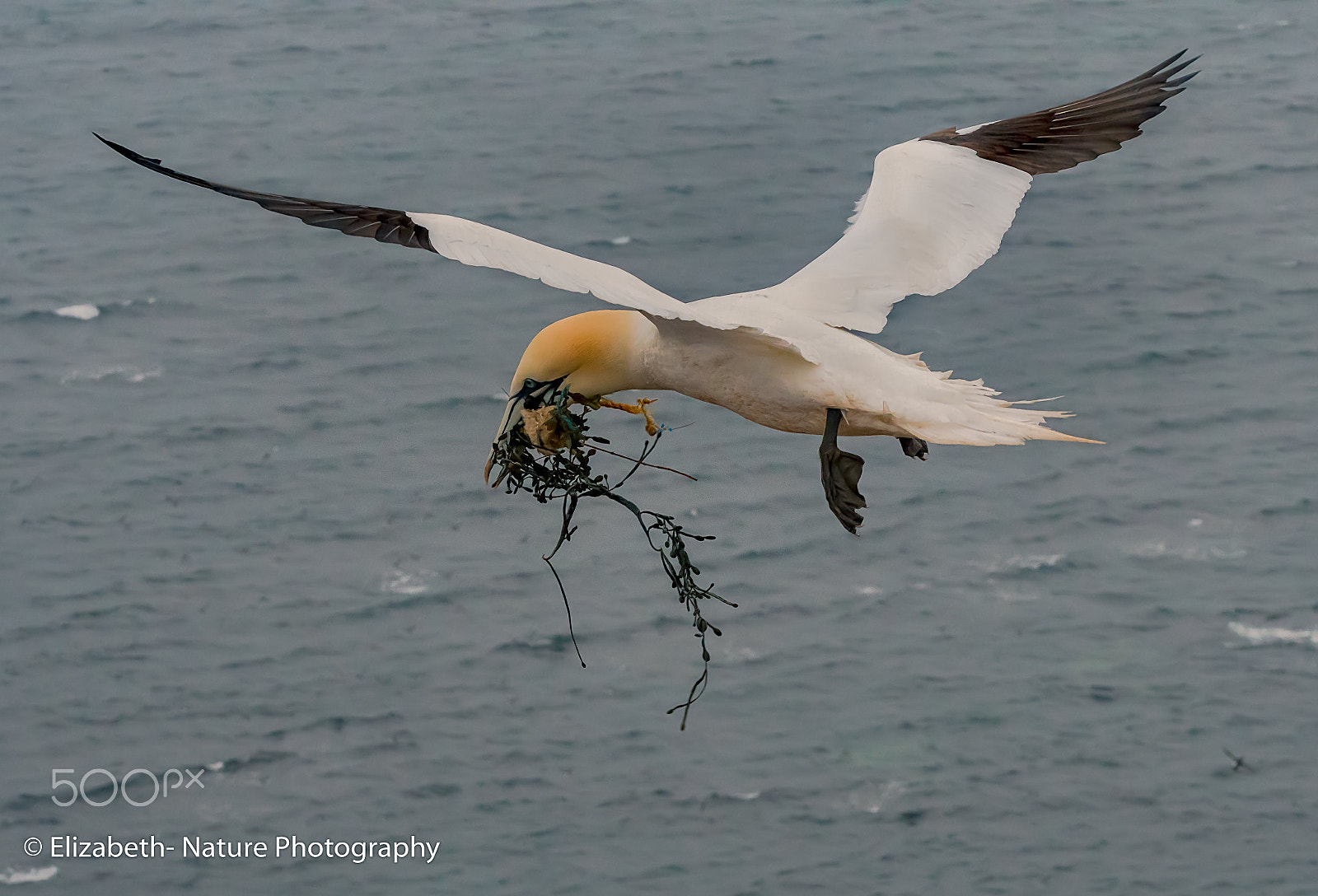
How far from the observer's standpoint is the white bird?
6.31 m

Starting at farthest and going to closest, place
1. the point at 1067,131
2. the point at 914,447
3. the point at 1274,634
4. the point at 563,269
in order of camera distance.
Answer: the point at 1274,634
the point at 1067,131
the point at 914,447
the point at 563,269

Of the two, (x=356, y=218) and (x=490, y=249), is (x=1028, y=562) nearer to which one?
(x=356, y=218)

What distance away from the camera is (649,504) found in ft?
106

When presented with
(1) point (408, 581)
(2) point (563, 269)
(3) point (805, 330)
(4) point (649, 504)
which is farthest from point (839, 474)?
(1) point (408, 581)

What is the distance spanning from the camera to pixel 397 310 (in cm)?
3531

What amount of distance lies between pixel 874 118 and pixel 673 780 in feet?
47.7

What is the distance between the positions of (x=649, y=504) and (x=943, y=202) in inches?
966

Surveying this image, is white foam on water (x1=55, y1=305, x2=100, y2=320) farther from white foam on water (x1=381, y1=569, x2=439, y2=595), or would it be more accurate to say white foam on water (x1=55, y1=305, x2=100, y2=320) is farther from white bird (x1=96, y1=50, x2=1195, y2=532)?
white bird (x1=96, y1=50, x2=1195, y2=532)

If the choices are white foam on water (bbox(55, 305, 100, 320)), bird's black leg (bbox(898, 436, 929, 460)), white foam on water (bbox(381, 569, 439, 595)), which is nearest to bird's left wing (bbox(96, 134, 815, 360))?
bird's black leg (bbox(898, 436, 929, 460))

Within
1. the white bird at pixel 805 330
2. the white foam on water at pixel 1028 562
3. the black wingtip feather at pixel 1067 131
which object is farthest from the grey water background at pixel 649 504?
the white bird at pixel 805 330

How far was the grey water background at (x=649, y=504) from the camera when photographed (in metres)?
32.6

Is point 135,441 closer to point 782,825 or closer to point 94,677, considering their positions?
point 94,677

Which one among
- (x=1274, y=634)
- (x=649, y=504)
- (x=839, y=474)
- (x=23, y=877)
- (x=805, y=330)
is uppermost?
(x=805, y=330)

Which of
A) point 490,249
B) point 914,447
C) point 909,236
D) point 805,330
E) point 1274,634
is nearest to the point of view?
point 490,249
